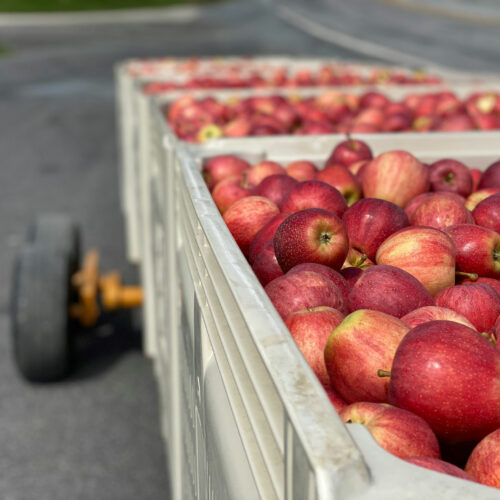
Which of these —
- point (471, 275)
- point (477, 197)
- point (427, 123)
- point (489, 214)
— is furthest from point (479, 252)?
point (427, 123)

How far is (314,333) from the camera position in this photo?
1144 millimetres

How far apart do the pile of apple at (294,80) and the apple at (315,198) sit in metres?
2.82

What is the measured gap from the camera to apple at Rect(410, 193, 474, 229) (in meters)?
1.57

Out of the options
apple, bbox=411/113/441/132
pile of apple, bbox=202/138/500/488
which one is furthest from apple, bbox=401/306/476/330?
apple, bbox=411/113/441/132

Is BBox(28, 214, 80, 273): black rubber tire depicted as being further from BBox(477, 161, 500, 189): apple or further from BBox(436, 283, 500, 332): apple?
BBox(436, 283, 500, 332): apple

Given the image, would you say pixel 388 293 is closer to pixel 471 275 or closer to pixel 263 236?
pixel 471 275

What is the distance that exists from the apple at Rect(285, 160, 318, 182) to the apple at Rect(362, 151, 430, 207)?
0.74 feet

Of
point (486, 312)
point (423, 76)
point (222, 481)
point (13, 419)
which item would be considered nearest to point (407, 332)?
point (486, 312)

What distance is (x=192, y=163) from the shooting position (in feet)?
5.93

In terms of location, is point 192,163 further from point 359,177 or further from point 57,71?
point 57,71

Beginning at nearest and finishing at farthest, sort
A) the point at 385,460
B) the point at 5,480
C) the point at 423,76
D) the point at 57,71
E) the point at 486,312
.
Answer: the point at 385,460 → the point at 486,312 → the point at 5,480 → the point at 423,76 → the point at 57,71

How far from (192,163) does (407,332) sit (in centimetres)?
87

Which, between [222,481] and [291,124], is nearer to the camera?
[222,481]

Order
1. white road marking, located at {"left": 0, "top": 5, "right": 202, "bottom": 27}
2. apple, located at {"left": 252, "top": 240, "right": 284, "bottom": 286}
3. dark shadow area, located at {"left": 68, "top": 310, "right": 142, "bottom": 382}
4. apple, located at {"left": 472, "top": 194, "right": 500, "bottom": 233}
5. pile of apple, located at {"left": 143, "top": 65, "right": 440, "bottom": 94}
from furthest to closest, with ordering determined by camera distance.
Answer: white road marking, located at {"left": 0, "top": 5, "right": 202, "bottom": 27}, pile of apple, located at {"left": 143, "top": 65, "right": 440, "bottom": 94}, dark shadow area, located at {"left": 68, "top": 310, "right": 142, "bottom": 382}, apple, located at {"left": 472, "top": 194, "right": 500, "bottom": 233}, apple, located at {"left": 252, "top": 240, "right": 284, "bottom": 286}
